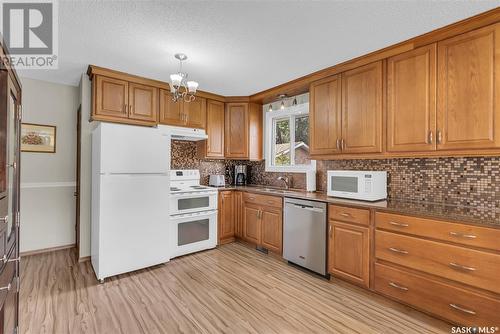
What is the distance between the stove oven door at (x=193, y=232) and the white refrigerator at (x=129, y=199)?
20 centimetres

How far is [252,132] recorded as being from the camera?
4414 mm

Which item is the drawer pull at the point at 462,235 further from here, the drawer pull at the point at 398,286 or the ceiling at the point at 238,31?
the ceiling at the point at 238,31

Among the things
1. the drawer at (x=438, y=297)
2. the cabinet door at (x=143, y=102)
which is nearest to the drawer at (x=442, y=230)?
the drawer at (x=438, y=297)

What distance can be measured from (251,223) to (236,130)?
1623mm

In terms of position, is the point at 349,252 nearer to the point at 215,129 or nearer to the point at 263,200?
the point at 263,200

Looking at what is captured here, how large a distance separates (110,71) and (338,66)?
2784mm

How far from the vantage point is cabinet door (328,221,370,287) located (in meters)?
2.46

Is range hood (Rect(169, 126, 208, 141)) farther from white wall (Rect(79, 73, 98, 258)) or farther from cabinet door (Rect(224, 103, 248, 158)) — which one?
white wall (Rect(79, 73, 98, 258))

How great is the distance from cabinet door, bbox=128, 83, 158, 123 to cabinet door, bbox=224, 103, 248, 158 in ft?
4.17

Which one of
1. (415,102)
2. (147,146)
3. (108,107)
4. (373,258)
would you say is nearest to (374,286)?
(373,258)

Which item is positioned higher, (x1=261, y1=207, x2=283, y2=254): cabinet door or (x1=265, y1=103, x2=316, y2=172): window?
(x1=265, y1=103, x2=316, y2=172): window

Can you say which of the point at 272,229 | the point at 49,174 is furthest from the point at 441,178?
the point at 49,174

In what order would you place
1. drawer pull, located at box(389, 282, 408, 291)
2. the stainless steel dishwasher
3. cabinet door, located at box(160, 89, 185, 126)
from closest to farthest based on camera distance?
1. drawer pull, located at box(389, 282, 408, 291)
2. the stainless steel dishwasher
3. cabinet door, located at box(160, 89, 185, 126)

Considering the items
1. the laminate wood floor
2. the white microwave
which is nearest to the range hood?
the laminate wood floor
